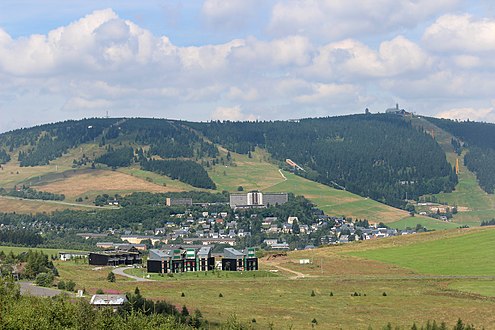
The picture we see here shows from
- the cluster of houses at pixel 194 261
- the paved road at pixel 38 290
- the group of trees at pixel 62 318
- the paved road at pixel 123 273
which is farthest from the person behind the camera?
the cluster of houses at pixel 194 261

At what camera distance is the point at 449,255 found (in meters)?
144

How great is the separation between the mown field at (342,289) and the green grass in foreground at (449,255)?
180 millimetres

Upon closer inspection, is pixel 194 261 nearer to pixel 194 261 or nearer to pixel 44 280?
pixel 194 261

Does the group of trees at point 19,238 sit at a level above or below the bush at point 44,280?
above

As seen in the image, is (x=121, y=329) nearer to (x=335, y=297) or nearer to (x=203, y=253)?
(x=335, y=297)

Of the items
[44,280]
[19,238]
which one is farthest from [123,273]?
[19,238]

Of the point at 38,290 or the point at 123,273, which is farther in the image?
the point at 123,273

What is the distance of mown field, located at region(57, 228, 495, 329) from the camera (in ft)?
285

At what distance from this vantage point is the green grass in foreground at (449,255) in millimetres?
130587

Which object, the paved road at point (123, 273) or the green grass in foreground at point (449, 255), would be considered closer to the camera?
the paved road at point (123, 273)

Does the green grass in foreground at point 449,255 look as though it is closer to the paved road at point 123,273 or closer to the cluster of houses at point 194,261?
the cluster of houses at point 194,261

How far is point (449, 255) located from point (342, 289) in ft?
131

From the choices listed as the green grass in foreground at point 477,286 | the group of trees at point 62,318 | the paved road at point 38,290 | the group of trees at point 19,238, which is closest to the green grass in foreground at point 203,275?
the paved road at point 38,290

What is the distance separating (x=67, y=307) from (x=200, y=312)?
64.5 feet
